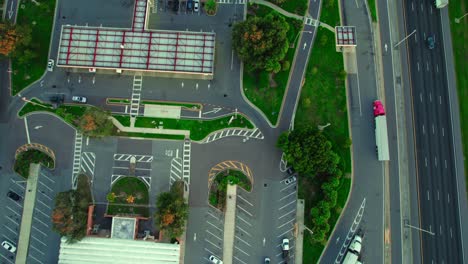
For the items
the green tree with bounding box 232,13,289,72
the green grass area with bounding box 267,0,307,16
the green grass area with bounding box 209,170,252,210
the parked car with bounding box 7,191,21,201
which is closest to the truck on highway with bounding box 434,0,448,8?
the green grass area with bounding box 267,0,307,16

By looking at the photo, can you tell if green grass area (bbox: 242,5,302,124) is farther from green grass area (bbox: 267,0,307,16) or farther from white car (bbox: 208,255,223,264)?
white car (bbox: 208,255,223,264)

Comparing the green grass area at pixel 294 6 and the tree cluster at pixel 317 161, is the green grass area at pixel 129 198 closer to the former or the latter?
the tree cluster at pixel 317 161

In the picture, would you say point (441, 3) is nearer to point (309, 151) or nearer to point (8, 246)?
point (309, 151)

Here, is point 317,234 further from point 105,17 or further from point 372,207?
point 105,17

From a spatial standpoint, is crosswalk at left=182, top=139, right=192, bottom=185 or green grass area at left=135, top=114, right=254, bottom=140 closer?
crosswalk at left=182, top=139, right=192, bottom=185

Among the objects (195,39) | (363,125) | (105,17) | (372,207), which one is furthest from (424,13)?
(105,17)
